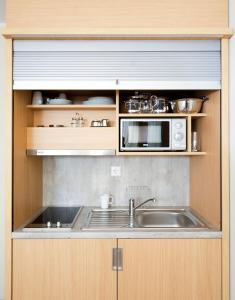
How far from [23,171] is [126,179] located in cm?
91

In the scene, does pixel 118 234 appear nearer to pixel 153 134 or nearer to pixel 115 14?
pixel 153 134

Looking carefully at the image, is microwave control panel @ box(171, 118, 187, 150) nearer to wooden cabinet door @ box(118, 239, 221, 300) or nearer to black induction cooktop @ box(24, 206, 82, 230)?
wooden cabinet door @ box(118, 239, 221, 300)

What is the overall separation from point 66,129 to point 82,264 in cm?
96

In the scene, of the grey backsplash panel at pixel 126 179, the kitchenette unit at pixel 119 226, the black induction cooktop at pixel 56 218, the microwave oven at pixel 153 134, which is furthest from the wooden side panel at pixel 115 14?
the black induction cooktop at pixel 56 218

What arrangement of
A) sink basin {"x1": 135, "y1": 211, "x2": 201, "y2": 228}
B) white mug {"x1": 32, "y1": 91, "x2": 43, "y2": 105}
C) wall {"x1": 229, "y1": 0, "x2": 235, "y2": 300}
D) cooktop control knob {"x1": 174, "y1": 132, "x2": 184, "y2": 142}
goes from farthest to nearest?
sink basin {"x1": 135, "y1": 211, "x2": 201, "y2": 228} → white mug {"x1": 32, "y1": 91, "x2": 43, "y2": 105} → cooktop control knob {"x1": 174, "y1": 132, "x2": 184, "y2": 142} → wall {"x1": 229, "y1": 0, "x2": 235, "y2": 300}


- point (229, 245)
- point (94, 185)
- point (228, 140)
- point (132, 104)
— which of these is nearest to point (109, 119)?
point (132, 104)

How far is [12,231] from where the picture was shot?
165 centimetres

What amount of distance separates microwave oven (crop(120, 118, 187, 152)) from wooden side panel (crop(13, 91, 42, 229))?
725 millimetres

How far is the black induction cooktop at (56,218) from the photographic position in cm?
174

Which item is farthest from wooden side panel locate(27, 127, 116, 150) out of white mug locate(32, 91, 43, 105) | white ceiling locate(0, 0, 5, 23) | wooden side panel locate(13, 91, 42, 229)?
white ceiling locate(0, 0, 5, 23)

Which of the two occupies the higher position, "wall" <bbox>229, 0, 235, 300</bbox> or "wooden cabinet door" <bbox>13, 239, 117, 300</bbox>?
"wall" <bbox>229, 0, 235, 300</bbox>

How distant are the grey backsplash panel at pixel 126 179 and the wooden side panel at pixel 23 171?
0.25 metres

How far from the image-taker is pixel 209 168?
1.82m

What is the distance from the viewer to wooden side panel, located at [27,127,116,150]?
1916 mm
